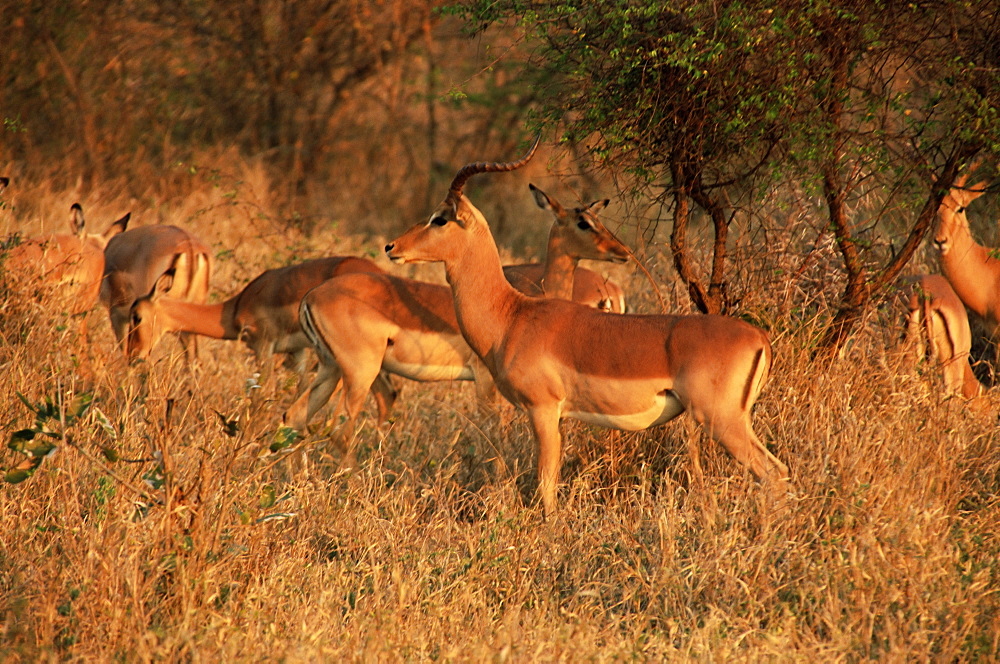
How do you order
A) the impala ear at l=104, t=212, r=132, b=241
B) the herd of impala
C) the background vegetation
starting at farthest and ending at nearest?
the impala ear at l=104, t=212, r=132, b=241 < the herd of impala < the background vegetation

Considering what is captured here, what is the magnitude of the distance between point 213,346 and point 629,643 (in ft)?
16.5

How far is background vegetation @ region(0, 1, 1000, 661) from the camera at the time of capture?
3.38 meters

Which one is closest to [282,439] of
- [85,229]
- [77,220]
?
[77,220]

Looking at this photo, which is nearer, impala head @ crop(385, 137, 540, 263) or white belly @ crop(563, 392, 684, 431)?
white belly @ crop(563, 392, 684, 431)

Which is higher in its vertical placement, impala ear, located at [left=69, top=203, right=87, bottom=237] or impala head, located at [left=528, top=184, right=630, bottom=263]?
impala head, located at [left=528, top=184, right=630, bottom=263]

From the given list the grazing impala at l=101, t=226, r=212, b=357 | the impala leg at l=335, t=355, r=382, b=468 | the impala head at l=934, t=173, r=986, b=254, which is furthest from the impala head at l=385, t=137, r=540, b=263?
the impala head at l=934, t=173, r=986, b=254

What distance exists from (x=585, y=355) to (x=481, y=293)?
25.6 inches

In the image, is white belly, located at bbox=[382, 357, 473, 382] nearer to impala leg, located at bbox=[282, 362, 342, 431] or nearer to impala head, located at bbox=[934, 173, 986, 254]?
impala leg, located at bbox=[282, 362, 342, 431]

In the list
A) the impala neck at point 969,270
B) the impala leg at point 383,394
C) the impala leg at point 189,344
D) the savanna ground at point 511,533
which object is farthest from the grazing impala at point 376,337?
the impala neck at point 969,270

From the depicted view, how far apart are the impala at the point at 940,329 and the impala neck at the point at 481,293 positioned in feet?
7.20

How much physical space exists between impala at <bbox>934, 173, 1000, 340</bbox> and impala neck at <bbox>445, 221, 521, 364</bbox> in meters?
3.04

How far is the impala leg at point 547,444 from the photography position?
4695 millimetres

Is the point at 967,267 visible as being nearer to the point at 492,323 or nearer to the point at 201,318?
the point at 492,323

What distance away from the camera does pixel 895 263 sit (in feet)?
17.6
